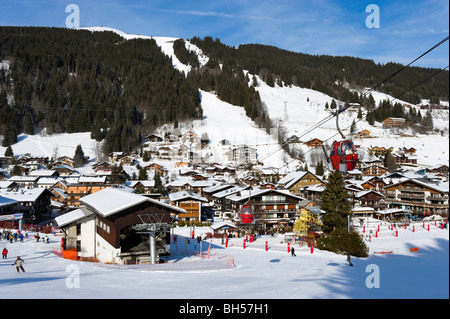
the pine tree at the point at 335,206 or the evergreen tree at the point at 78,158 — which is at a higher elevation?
the evergreen tree at the point at 78,158

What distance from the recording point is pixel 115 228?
56.0ft

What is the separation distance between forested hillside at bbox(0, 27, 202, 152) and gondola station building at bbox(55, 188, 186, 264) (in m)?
75.0

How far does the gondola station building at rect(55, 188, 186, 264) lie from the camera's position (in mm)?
17234

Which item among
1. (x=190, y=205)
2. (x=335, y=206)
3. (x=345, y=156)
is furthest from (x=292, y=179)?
(x=345, y=156)

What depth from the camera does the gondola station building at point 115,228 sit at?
17.2 meters

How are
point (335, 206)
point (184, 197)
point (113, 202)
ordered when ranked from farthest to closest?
point (184, 197), point (335, 206), point (113, 202)

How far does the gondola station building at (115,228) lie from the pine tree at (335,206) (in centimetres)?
1403

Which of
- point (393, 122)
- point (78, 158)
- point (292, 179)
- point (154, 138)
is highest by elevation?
point (393, 122)

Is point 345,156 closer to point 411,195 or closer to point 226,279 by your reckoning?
point 226,279

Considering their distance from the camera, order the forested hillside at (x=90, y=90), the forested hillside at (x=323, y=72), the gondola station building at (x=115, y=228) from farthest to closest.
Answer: the forested hillside at (x=323, y=72)
the forested hillside at (x=90, y=90)
the gondola station building at (x=115, y=228)

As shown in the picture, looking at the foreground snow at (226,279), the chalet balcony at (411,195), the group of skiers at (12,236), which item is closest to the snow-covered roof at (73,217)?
the foreground snow at (226,279)

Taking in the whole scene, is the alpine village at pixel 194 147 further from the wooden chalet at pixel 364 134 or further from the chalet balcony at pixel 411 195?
the wooden chalet at pixel 364 134

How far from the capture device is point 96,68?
13675 cm

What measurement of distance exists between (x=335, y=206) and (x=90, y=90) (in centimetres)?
11560
